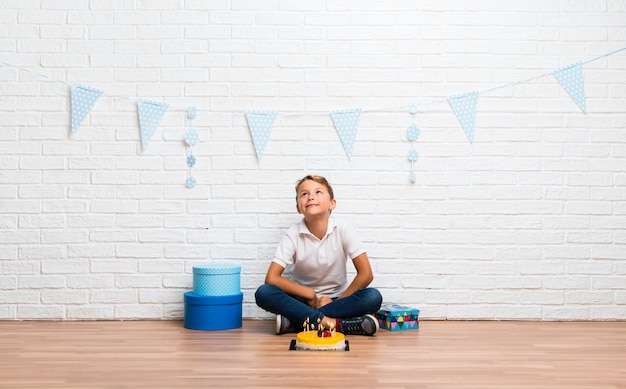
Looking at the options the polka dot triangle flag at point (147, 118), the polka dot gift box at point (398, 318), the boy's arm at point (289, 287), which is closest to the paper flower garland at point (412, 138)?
the polka dot gift box at point (398, 318)

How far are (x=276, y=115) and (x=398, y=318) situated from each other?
43.2 inches

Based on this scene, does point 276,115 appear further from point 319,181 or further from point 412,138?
point 412,138

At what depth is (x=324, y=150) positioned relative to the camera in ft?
9.76

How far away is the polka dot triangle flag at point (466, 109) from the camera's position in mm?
2969

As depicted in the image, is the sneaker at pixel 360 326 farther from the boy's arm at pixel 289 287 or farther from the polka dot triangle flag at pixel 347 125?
the polka dot triangle flag at pixel 347 125

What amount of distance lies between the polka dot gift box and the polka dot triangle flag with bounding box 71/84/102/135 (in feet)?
5.38

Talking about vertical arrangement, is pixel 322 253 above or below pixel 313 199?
below

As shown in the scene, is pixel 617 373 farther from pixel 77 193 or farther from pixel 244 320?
pixel 77 193

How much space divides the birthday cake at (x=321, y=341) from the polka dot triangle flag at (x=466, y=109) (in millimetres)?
1256

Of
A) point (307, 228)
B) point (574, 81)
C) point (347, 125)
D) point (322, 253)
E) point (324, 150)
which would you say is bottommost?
point (322, 253)

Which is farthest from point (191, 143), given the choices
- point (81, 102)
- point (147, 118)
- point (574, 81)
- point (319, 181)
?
point (574, 81)

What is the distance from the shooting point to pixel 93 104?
2.95 m

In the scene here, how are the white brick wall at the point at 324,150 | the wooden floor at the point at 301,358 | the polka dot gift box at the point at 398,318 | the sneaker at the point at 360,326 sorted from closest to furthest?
1. the wooden floor at the point at 301,358
2. the sneaker at the point at 360,326
3. the polka dot gift box at the point at 398,318
4. the white brick wall at the point at 324,150

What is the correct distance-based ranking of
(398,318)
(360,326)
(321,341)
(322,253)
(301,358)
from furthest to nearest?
(322,253) < (398,318) < (360,326) < (321,341) < (301,358)
